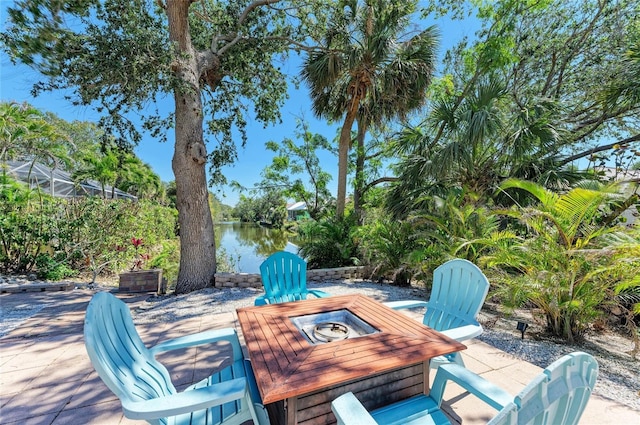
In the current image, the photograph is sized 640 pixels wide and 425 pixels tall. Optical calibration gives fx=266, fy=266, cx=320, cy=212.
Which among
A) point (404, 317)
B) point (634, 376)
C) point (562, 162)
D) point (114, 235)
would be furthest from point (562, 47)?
point (114, 235)

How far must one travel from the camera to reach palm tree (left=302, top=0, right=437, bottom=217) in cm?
626

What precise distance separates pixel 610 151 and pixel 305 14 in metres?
8.04

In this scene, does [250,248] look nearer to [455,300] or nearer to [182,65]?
[182,65]

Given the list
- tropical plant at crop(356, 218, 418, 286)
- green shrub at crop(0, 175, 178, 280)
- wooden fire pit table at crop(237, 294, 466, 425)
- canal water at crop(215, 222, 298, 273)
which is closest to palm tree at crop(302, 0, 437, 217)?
tropical plant at crop(356, 218, 418, 286)

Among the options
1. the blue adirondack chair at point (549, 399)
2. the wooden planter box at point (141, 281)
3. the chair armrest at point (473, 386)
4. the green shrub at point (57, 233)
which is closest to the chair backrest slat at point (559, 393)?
the blue adirondack chair at point (549, 399)

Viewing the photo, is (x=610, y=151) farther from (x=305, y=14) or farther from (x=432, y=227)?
(x=305, y=14)

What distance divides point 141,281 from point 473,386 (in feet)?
18.9

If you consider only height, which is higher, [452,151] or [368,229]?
[452,151]

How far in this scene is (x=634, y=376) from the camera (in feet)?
7.63

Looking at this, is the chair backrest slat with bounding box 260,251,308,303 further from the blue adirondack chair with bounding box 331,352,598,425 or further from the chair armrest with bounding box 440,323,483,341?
the blue adirondack chair with bounding box 331,352,598,425

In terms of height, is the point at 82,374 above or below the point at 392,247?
below

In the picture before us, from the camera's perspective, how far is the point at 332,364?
1387 mm

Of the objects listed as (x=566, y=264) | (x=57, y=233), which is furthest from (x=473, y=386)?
(x=57, y=233)

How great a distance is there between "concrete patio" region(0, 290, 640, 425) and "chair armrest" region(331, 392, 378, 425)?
3.64 ft
